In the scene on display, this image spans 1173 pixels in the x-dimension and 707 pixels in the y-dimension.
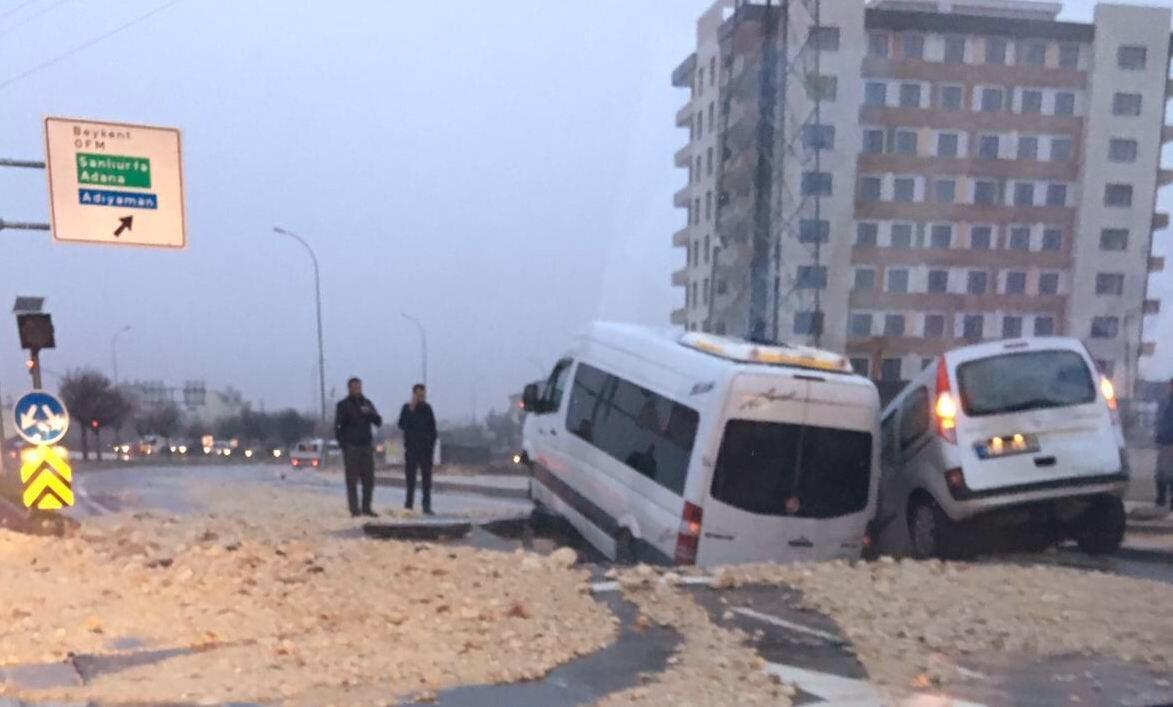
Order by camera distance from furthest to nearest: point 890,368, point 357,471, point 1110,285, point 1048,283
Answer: point 1048,283 → point 1110,285 → point 890,368 → point 357,471

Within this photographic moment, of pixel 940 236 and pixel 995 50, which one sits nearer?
pixel 995 50

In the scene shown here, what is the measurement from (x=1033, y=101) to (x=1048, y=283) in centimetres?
689

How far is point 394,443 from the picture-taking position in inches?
842

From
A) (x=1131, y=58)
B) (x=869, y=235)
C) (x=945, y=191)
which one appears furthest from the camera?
(x=945, y=191)

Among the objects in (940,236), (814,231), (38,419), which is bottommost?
(38,419)

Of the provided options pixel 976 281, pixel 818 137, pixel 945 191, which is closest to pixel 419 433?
pixel 818 137

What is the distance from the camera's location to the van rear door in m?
7.30

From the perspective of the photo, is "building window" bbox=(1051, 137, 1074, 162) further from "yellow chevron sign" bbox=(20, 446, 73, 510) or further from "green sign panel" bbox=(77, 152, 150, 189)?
"yellow chevron sign" bbox=(20, 446, 73, 510)

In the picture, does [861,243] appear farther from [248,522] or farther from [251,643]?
[251,643]

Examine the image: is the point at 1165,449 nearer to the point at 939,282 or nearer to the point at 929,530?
the point at 929,530

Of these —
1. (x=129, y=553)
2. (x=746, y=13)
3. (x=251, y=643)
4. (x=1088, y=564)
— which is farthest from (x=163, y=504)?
(x=746, y=13)

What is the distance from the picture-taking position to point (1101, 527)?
864cm

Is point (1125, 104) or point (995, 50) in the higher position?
point (995, 50)

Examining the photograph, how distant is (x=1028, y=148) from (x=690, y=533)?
30759mm
